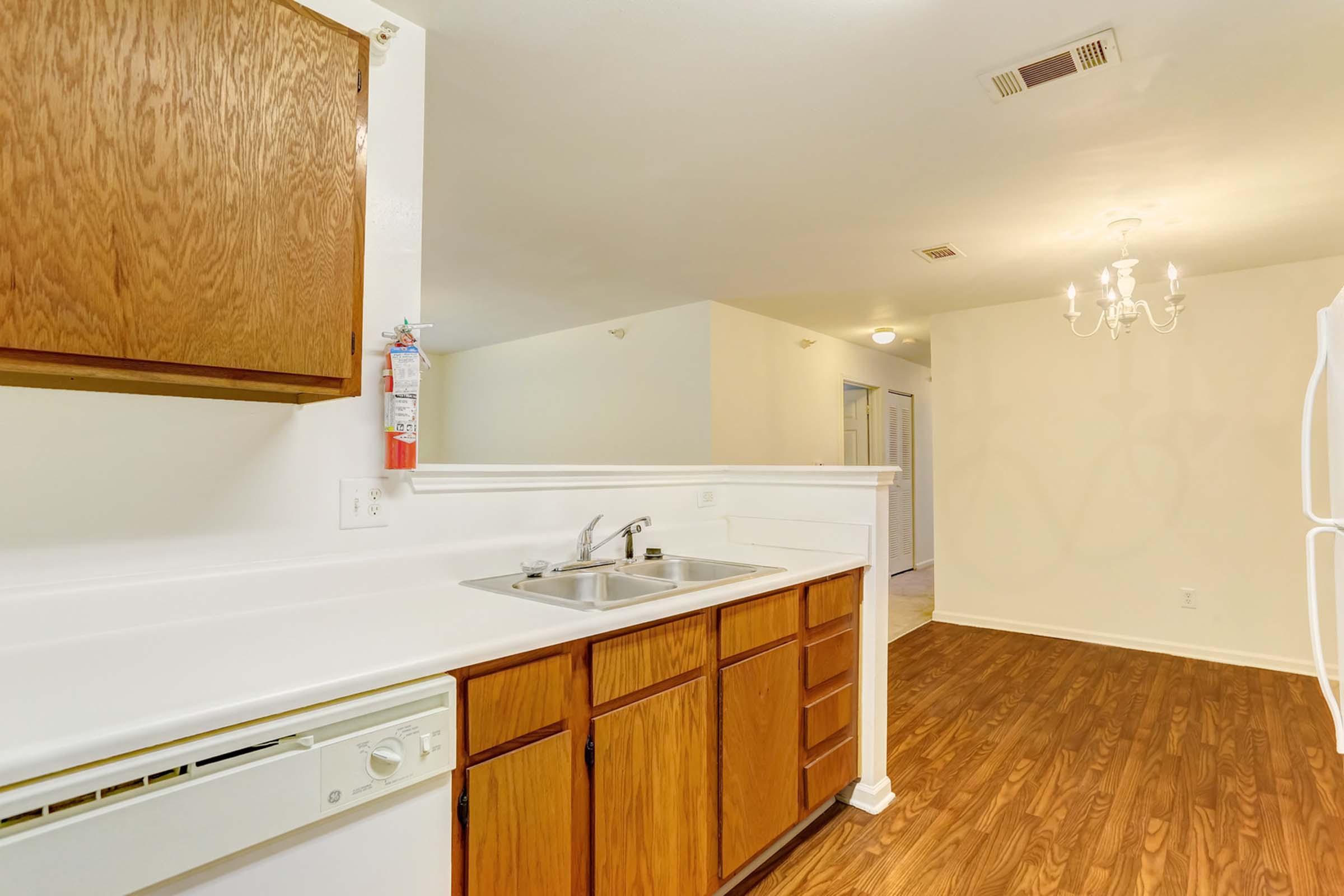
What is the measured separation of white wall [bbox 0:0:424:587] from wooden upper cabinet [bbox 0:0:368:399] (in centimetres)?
9

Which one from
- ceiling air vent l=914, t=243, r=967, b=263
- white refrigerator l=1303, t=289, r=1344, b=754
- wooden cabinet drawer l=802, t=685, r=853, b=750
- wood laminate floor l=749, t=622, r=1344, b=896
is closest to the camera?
white refrigerator l=1303, t=289, r=1344, b=754

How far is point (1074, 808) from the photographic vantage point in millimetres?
2373

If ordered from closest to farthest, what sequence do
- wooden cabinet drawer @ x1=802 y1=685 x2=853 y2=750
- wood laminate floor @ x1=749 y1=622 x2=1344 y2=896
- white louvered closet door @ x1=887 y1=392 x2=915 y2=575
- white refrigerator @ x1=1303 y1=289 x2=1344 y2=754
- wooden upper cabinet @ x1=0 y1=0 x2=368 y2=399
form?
wooden upper cabinet @ x1=0 y1=0 x2=368 y2=399 < white refrigerator @ x1=1303 y1=289 x2=1344 y2=754 < wood laminate floor @ x1=749 y1=622 x2=1344 y2=896 < wooden cabinet drawer @ x1=802 y1=685 x2=853 y2=750 < white louvered closet door @ x1=887 y1=392 x2=915 y2=575

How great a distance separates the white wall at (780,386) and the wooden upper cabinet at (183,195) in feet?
11.5

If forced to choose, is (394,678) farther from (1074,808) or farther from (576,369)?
(576,369)

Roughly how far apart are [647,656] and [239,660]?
31.9 inches

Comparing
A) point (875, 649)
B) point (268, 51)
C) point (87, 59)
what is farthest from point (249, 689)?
point (875, 649)

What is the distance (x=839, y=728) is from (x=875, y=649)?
312 millimetres

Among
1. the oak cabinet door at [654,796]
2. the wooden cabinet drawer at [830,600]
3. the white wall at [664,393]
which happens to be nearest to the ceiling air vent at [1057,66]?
the wooden cabinet drawer at [830,600]

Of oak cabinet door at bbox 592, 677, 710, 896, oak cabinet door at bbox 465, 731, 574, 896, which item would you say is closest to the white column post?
oak cabinet door at bbox 592, 677, 710, 896

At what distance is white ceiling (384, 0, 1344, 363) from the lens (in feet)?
6.02

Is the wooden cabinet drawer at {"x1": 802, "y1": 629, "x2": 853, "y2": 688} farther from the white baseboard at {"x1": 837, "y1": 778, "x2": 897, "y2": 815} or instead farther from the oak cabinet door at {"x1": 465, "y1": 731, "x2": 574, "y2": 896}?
the oak cabinet door at {"x1": 465, "y1": 731, "x2": 574, "y2": 896}

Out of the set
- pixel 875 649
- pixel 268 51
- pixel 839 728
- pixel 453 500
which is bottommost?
pixel 839 728

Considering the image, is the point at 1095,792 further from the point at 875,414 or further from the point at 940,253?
the point at 875,414
